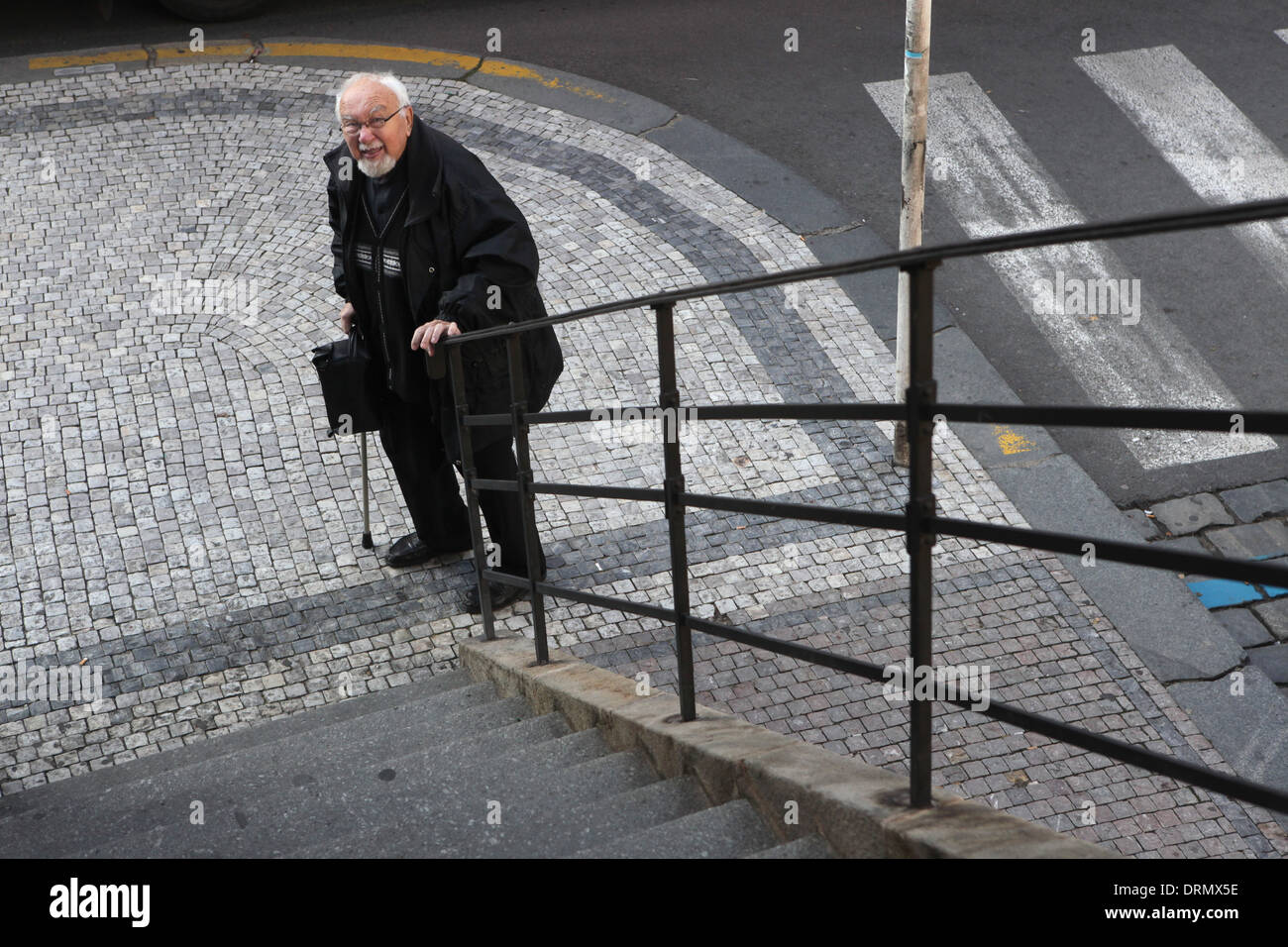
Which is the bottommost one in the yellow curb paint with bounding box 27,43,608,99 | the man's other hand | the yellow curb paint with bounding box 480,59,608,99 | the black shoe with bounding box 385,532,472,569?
the black shoe with bounding box 385,532,472,569

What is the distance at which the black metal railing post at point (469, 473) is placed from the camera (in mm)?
4879

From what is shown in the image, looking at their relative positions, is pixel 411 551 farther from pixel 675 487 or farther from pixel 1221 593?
pixel 1221 593

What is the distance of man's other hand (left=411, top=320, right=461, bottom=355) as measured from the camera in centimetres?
491

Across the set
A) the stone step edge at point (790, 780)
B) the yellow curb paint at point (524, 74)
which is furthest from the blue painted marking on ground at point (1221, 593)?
the yellow curb paint at point (524, 74)

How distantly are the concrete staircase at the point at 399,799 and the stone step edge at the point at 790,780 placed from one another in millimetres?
63

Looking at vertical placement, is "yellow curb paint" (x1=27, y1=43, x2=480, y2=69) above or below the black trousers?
above

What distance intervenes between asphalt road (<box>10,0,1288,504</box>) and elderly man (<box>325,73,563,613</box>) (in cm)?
313

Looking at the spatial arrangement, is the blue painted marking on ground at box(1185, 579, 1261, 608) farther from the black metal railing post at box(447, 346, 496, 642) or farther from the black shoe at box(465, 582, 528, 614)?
the black metal railing post at box(447, 346, 496, 642)

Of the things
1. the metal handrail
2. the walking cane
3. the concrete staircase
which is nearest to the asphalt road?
the walking cane

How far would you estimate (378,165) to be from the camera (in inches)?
199

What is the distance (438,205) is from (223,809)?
2.25 m

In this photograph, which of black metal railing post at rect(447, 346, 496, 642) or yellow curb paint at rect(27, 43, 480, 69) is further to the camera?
yellow curb paint at rect(27, 43, 480, 69)
